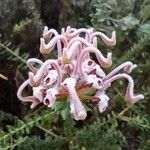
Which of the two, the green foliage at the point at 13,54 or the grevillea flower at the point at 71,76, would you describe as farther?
the green foliage at the point at 13,54

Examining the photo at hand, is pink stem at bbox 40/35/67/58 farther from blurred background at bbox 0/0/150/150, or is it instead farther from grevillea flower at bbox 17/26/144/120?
blurred background at bbox 0/0/150/150

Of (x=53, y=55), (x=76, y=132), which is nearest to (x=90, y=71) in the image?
(x=76, y=132)

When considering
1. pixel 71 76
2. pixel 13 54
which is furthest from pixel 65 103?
pixel 13 54

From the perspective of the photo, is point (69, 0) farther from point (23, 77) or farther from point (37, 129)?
point (37, 129)

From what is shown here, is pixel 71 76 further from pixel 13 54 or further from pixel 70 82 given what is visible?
pixel 13 54

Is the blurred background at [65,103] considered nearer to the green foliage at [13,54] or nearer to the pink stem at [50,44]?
the green foliage at [13,54]

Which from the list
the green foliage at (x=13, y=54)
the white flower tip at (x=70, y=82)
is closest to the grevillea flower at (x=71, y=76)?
the white flower tip at (x=70, y=82)

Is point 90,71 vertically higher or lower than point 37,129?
higher

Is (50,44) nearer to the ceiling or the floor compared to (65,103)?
nearer to the ceiling
